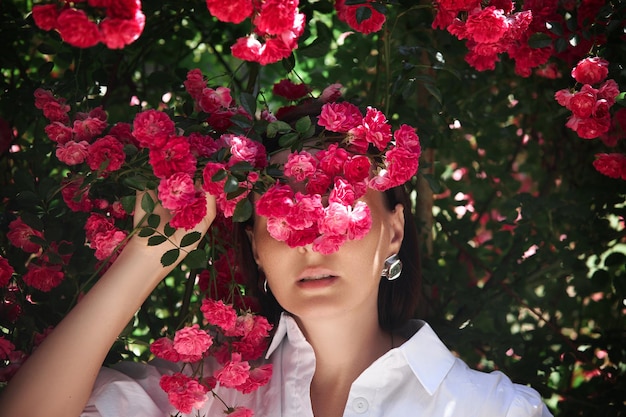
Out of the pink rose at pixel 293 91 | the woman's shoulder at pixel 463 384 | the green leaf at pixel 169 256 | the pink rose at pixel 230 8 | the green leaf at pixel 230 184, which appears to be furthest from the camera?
the pink rose at pixel 293 91

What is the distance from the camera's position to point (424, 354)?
2.34 meters

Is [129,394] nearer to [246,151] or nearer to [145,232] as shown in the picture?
[145,232]

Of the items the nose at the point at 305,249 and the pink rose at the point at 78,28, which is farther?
the nose at the point at 305,249

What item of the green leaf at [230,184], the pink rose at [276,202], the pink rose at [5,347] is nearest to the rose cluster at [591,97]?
the pink rose at [276,202]

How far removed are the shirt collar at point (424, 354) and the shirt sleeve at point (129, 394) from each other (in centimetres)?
38

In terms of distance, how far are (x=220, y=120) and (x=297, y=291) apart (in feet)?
1.56

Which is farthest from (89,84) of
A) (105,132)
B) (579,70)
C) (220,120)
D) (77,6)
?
(579,70)

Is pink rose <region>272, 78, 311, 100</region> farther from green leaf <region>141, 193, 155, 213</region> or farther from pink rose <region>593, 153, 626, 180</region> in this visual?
pink rose <region>593, 153, 626, 180</region>

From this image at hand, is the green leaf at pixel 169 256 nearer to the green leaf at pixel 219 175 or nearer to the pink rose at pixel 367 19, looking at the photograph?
the green leaf at pixel 219 175

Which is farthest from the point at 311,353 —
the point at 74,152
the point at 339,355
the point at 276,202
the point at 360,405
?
the point at 74,152

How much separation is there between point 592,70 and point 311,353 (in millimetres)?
1059

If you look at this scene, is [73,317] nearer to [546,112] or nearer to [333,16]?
[333,16]

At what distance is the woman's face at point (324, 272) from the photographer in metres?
2.23

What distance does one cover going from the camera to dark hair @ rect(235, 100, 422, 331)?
256 centimetres
